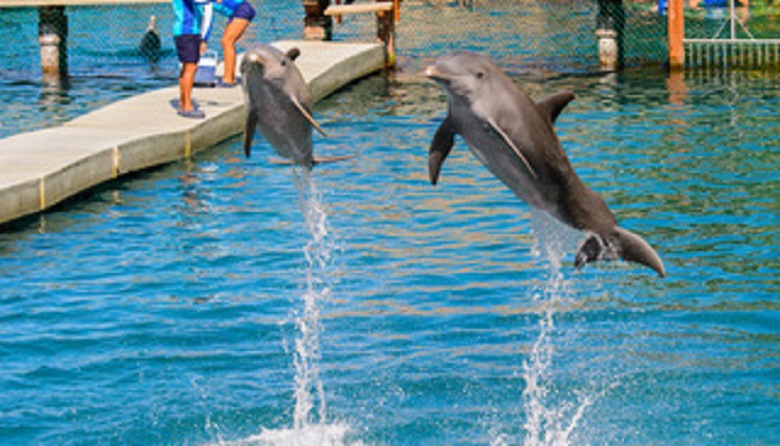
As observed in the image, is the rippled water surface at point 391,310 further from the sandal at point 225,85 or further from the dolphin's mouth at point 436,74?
the sandal at point 225,85

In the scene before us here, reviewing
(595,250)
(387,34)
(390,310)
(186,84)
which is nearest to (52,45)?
(387,34)

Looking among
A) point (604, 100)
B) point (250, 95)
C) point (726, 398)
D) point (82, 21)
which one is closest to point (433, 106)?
point (604, 100)

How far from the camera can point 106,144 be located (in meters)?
13.4

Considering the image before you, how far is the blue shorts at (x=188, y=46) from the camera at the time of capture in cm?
1461

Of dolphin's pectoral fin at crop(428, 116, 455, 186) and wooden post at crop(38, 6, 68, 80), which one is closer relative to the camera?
dolphin's pectoral fin at crop(428, 116, 455, 186)

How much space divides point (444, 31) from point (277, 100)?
22571 millimetres

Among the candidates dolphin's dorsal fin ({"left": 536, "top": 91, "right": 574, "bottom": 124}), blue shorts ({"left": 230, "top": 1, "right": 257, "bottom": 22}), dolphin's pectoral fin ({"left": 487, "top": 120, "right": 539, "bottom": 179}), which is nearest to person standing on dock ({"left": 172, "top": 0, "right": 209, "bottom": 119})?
blue shorts ({"left": 230, "top": 1, "right": 257, "bottom": 22})

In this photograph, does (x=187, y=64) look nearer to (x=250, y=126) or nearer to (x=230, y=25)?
(x=230, y=25)

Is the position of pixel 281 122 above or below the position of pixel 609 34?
below

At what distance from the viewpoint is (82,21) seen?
33469mm

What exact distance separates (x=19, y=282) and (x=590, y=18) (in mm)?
23692

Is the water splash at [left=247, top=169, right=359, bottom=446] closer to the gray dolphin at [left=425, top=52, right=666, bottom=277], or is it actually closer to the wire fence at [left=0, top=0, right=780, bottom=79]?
the gray dolphin at [left=425, top=52, right=666, bottom=277]

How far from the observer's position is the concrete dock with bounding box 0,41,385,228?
11.8 meters

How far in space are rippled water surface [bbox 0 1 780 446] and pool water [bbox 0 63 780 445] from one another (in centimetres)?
2
